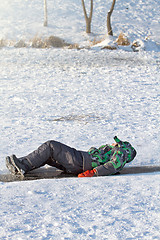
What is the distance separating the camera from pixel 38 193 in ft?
9.54

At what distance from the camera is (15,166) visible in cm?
346

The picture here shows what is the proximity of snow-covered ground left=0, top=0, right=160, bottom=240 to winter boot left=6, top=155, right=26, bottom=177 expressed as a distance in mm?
319

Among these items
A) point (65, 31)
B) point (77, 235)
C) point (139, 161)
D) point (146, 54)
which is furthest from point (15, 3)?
point (77, 235)

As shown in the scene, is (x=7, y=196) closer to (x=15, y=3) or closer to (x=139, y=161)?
(x=139, y=161)

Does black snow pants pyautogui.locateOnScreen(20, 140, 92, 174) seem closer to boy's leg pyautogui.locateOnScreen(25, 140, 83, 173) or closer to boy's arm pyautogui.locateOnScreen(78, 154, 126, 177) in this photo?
→ boy's leg pyautogui.locateOnScreen(25, 140, 83, 173)

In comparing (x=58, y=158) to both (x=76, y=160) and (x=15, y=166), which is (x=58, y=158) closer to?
(x=76, y=160)

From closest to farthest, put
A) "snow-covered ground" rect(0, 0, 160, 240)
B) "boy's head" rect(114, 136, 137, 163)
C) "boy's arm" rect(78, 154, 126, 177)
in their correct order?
"snow-covered ground" rect(0, 0, 160, 240) < "boy's arm" rect(78, 154, 126, 177) < "boy's head" rect(114, 136, 137, 163)

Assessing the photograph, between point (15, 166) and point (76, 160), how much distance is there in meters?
0.60

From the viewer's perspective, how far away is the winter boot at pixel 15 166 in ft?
11.4

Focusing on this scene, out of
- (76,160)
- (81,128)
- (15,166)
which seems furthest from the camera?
(81,128)

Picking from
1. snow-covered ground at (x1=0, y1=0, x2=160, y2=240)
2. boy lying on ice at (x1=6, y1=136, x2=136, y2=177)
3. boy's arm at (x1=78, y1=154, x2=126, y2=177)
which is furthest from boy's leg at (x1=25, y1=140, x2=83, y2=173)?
snow-covered ground at (x1=0, y1=0, x2=160, y2=240)

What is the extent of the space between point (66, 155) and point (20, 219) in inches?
48.7

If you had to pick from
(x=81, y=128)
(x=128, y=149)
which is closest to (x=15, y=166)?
(x=128, y=149)

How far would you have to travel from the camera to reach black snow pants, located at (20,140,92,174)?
139 inches
